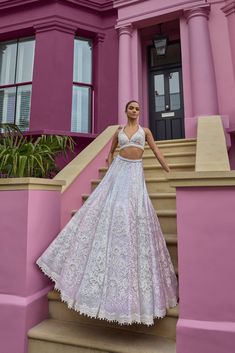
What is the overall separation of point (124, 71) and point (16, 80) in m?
2.40

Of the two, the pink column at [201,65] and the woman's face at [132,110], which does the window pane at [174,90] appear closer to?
the pink column at [201,65]

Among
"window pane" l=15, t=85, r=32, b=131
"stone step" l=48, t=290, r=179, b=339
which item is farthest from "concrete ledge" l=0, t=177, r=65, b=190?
"window pane" l=15, t=85, r=32, b=131

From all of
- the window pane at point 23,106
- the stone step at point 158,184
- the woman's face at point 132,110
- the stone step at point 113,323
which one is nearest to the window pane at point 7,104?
the window pane at point 23,106

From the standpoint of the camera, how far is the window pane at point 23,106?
6.10 metres

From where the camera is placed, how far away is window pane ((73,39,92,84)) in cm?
635

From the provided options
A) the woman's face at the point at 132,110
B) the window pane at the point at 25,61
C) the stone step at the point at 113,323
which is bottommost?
the stone step at the point at 113,323

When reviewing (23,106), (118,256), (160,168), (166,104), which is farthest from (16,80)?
(118,256)

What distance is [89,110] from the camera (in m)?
6.37

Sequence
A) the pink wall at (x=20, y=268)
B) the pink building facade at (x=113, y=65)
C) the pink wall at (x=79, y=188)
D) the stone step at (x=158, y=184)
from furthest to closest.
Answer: the pink building facade at (x=113, y=65) < the stone step at (x=158, y=184) < the pink wall at (x=79, y=188) < the pink wall at (x=20, y=268)

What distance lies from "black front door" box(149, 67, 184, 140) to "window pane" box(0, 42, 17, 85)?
311 centimetres

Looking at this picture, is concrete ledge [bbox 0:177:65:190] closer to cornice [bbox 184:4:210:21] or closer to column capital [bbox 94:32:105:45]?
cornice [bbox 184:4:210:21]

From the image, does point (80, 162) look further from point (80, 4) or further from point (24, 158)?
point (80, 4)

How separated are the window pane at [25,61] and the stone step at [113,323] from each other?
206 inches

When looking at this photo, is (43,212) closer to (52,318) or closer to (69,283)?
(69,283)
